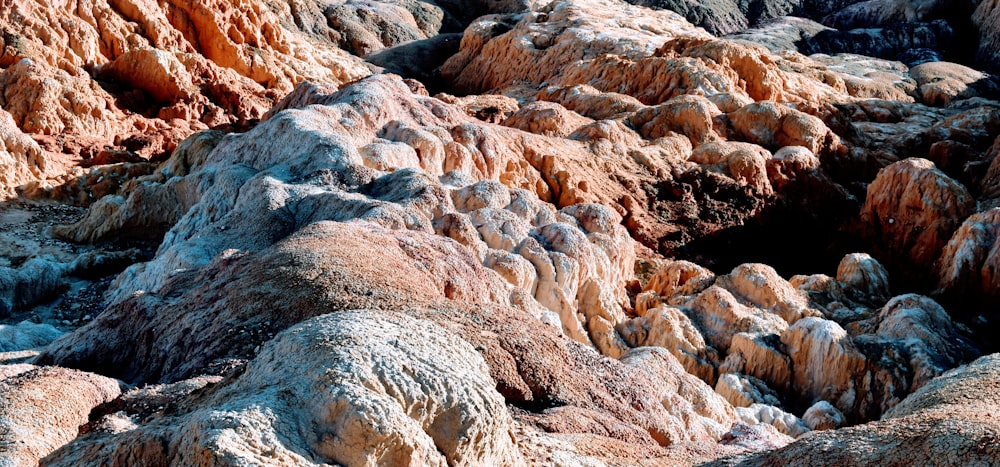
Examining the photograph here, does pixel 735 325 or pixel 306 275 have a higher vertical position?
pixel 306 275

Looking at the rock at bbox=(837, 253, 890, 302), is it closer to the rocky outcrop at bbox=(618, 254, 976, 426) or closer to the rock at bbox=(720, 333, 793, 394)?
the rocky outcrop at bbox=(618, 254, 976, 426)

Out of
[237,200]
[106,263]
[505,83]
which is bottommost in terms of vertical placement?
[505,83]

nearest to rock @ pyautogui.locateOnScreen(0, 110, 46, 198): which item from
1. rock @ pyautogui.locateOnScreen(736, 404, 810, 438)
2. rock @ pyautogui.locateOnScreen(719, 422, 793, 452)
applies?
rock @ pyautogui.locateOnScreen(736, 404, 810, 438)

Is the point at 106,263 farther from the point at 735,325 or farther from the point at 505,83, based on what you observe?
the point at 505,83

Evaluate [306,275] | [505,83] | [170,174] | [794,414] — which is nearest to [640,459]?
[306,275]

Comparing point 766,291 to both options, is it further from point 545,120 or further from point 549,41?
point 549,41

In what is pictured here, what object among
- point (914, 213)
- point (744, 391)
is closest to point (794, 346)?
point (744, 391)

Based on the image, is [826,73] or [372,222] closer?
[372,222]
